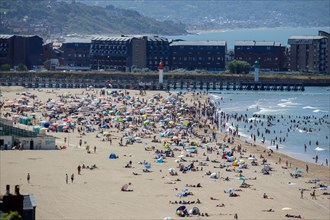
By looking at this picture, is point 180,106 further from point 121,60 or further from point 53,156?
point 121,60

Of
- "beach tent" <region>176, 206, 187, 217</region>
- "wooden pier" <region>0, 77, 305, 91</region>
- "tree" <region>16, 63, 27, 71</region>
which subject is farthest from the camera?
"tree" <region>16, 63, 27, 71</region>

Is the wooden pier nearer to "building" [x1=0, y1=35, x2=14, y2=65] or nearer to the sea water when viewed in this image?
the sea water

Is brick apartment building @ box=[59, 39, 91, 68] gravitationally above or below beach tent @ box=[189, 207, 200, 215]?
above

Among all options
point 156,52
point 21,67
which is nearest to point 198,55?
point 156,52

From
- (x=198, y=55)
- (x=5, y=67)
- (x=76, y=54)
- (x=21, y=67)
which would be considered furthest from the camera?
(x=76, y=54)

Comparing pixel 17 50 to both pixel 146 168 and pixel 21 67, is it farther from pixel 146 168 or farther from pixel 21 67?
pixel 146 168

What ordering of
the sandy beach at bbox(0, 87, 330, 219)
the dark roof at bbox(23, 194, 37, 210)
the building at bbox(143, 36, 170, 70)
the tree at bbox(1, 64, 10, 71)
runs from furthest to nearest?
the building at bbox(143, 36, 170, 70)
the tree at bbox(1, 64, 10, 71)
the sandy beach at bbox(0, 87, 330, 219)
the dark roof at bbox(23, 194, 37, 210)

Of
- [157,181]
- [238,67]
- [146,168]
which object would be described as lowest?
[157,181]

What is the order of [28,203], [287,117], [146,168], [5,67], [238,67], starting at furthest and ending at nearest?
[238,67] < [5,67] < [287,117] < [146,168] < [28,203]

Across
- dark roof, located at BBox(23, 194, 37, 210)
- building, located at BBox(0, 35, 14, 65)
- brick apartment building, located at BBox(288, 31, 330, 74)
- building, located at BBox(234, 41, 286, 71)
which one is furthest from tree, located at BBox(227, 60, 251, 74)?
dark roof, located at BBox(23, 194, 37, 210)
